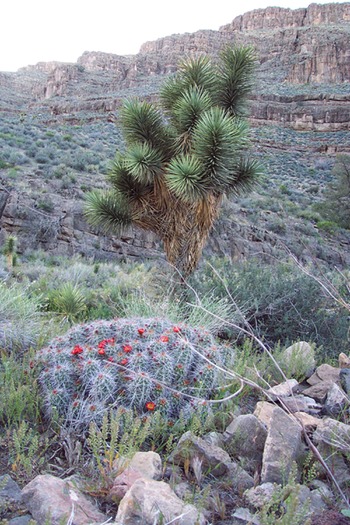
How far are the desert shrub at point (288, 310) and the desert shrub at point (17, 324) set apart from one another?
247 centimetres

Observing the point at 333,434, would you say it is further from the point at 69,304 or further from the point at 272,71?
the point at 272,71

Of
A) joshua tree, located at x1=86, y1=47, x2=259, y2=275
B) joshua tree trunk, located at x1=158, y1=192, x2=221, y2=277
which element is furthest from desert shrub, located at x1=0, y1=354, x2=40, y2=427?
joshua tree trunk, located at x1=158, y1=192, x2=221, y2=277

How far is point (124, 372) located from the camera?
3.30m

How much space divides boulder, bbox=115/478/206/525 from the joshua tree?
5.89 meters

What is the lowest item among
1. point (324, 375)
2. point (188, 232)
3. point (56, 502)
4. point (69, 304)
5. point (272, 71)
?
point (69, 304)

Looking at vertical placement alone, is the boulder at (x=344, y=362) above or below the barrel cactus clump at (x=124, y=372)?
below

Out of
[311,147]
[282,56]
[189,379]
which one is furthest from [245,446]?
[282,56]

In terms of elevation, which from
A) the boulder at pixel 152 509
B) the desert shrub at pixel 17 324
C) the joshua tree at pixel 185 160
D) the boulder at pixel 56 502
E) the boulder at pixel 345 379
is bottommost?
the desert shrub at pixel 17 324

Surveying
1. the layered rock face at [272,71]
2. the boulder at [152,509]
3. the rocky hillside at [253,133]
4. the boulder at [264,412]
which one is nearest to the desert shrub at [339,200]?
the rocky hillside at [253,133]

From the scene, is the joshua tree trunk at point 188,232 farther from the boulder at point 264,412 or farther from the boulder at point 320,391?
the boulder at point 264,412

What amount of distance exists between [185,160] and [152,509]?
6.46 metres

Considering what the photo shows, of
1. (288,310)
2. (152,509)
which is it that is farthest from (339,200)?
(152,509)

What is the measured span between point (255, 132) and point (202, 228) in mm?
42430

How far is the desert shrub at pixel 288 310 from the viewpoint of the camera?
245 inches
